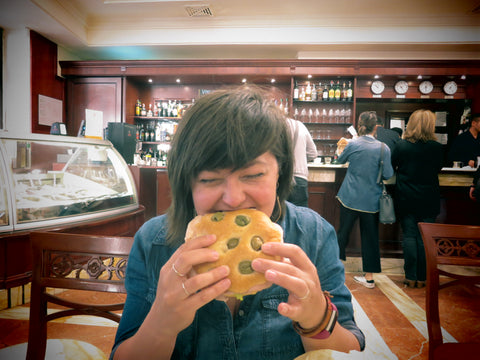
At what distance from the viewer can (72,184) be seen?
7.29 ft

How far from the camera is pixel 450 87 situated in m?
5.59

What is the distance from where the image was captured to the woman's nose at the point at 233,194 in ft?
2.12

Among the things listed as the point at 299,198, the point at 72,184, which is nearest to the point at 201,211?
the point at 72,184

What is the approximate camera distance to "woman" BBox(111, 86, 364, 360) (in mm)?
581

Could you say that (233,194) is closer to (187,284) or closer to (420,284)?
(187,284)

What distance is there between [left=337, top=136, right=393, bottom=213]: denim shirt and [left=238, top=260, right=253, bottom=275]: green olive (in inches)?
109

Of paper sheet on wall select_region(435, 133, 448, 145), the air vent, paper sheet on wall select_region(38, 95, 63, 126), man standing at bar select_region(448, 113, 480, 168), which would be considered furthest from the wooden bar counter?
paper sheet on wall select_region(38, 95, 63, 126)

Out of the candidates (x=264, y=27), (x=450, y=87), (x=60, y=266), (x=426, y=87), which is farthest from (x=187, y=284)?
(x=450, y=87)

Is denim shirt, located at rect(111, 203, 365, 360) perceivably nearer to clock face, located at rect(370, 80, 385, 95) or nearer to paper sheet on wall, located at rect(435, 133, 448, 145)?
clock face, located at rect(370, 80, 385, 95)

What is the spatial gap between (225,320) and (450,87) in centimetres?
693

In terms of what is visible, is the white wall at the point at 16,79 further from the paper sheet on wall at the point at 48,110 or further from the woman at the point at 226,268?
the woman at the point at 226,268

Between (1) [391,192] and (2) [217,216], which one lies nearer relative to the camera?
(2) [217,216]

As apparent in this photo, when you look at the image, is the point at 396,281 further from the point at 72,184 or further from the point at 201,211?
the point at 72,184

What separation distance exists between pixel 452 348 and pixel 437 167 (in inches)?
99.2
